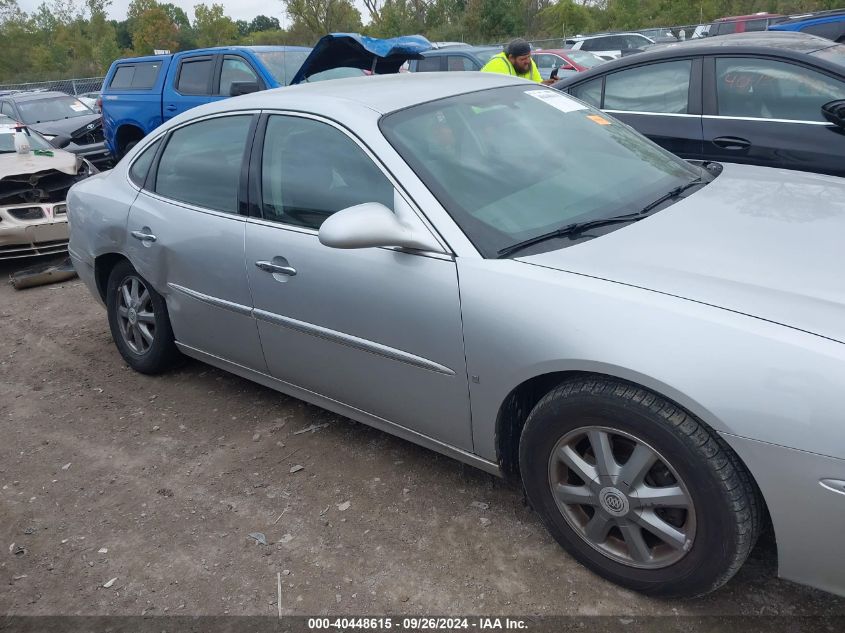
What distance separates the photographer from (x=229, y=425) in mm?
3852

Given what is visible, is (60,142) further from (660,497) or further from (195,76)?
(660,497)

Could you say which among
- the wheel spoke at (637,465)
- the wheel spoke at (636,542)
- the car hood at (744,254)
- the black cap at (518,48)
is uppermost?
the black cap at (518,48)

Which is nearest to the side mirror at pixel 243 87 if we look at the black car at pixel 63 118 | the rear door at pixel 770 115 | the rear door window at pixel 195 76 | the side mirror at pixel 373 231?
the rear door window at pixel 195 76

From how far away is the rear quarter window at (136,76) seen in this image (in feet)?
33.7

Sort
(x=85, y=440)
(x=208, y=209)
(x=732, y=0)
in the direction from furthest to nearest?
1. (x=732, y=0)
2. (x=85, y=440)
3. (x=208, y=209)

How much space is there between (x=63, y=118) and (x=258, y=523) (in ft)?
41.9

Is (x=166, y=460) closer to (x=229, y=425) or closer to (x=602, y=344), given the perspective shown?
(x=229, y=425)

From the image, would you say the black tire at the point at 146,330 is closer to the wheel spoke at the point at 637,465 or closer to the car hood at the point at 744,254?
the car hood at the point at 744,254

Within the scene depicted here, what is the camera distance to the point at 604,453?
2.32 metres

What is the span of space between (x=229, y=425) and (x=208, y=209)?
1.10 m

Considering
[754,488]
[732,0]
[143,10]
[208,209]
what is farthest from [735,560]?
[143,10]

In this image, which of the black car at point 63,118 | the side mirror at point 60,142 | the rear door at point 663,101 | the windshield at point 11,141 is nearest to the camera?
the rear door at point 663,101

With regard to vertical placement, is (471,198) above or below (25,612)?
above

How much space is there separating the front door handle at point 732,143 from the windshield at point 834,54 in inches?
25.8
